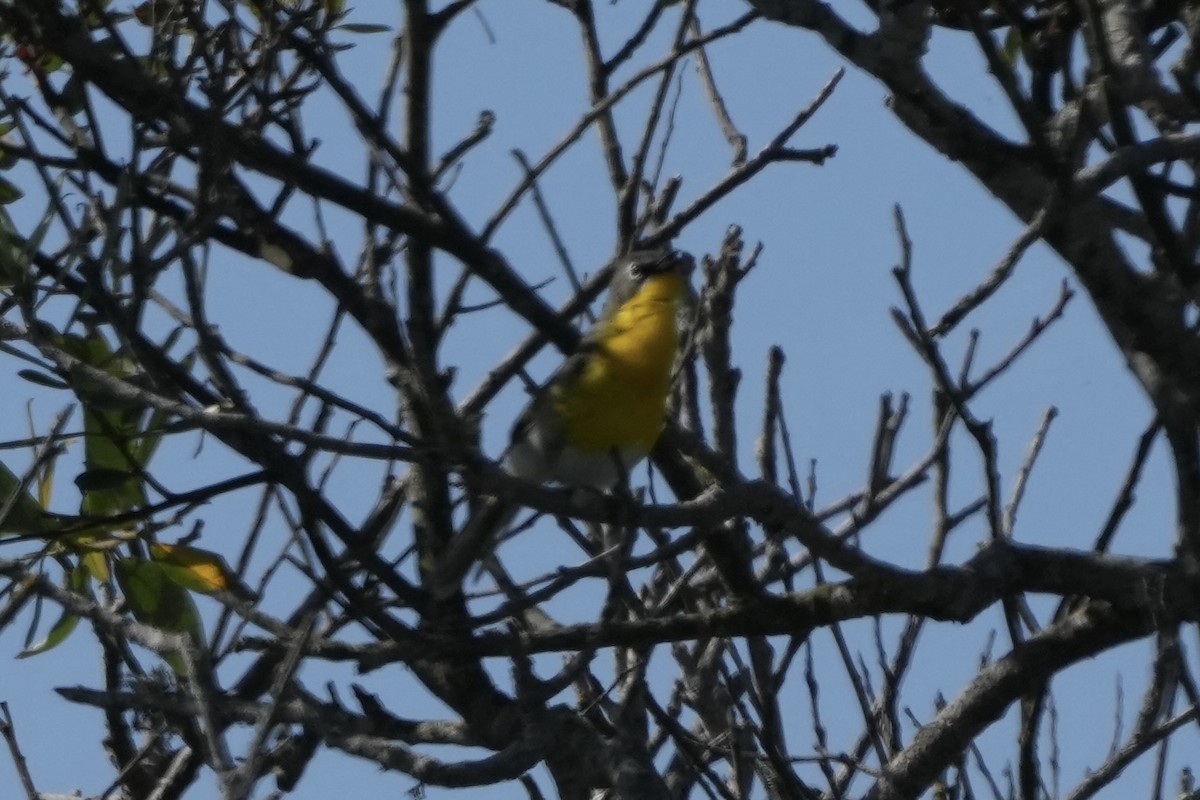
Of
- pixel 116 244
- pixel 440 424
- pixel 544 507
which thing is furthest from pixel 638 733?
pixel 116 244

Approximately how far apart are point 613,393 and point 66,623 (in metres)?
2.09

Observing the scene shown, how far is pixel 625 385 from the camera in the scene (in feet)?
17.9

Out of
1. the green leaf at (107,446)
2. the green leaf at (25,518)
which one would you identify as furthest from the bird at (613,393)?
the green leaf at (25,518)

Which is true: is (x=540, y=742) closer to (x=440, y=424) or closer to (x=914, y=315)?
(x=440, y=424)

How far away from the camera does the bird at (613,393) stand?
5355 mm

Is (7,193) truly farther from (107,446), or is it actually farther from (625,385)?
(625,385)

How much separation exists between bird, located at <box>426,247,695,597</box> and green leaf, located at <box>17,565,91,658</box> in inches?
50.4

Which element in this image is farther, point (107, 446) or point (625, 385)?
point (625, 385)

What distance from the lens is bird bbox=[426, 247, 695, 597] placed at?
536 cm

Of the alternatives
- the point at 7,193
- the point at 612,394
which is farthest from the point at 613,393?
the point at 7,193

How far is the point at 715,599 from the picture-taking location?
4.83 m

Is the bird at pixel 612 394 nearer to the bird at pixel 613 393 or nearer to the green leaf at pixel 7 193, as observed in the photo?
the bird at pixel 613 393

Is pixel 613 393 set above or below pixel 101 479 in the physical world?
above

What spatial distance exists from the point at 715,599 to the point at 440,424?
76.8 inches
